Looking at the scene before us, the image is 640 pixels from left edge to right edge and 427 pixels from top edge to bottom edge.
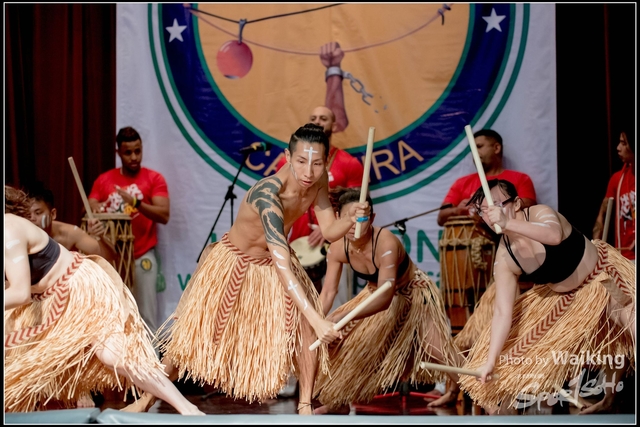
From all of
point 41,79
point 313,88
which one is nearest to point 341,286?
point 313,88

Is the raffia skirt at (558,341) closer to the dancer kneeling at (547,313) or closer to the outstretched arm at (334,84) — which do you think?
the dancer kneeling at (547,313)

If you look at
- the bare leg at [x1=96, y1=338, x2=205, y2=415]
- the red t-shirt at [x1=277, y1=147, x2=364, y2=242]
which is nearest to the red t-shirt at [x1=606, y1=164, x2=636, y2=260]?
the red t-shirt at [x1=277, y1=147, x2=364, y2=242]

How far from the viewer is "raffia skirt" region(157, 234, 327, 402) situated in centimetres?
301

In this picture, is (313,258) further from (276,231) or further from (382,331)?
(276,231)

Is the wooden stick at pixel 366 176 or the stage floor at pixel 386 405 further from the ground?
the wooden stick at pixel 366 176

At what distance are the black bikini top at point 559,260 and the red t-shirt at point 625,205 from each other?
1026 millimetres

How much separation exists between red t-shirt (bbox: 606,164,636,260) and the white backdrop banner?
1.21 ft

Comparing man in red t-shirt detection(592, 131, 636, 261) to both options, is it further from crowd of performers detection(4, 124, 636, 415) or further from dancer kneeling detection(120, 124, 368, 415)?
dancer kneeling detection(120, 124, 368, 415)

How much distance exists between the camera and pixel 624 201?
417 centimetres

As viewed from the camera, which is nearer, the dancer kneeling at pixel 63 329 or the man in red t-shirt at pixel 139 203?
the dancer kneeling at pixel 63 329

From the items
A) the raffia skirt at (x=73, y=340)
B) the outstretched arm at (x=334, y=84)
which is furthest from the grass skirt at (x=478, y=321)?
the raffia skirt at (x=73, y=340)

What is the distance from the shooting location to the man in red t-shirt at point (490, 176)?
436 centimetres

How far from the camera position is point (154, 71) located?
4758 millimetres

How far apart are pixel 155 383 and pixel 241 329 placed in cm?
40
